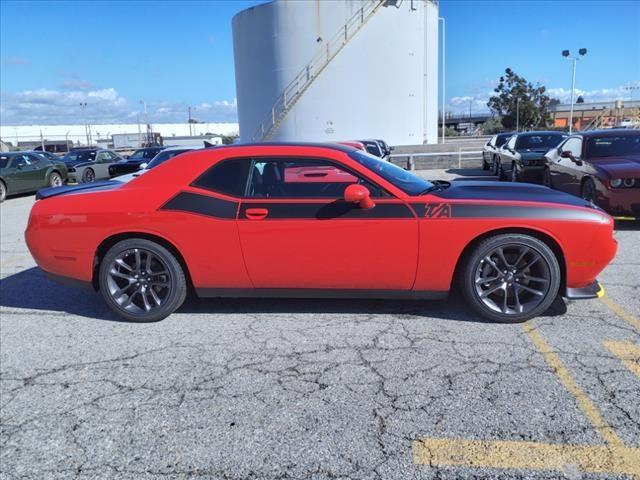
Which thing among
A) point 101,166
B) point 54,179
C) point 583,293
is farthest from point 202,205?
point 101,166

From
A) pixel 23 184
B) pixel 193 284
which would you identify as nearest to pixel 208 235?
pixel 193 284

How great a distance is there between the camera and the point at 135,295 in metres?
4.68

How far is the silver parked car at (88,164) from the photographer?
2036cm

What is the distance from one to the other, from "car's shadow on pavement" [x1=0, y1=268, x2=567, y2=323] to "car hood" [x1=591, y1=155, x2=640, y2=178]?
11.9ft

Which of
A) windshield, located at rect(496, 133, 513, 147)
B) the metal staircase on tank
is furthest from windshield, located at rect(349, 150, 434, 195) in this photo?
the metal staircase on tank

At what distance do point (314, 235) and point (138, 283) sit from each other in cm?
163

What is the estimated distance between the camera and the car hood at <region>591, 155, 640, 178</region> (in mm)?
7418

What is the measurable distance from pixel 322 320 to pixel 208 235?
119cm

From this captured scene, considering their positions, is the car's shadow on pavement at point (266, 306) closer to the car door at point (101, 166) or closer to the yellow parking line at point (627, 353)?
the yellow parking line at point (627, 353)

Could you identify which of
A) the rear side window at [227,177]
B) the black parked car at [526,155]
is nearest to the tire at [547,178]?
the black parked car at [526,155]

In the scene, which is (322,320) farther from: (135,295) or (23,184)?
(23,184)

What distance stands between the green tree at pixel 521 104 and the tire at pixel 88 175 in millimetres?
55279

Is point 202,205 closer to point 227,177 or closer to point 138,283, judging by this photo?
point 227,177

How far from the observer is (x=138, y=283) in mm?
4645
